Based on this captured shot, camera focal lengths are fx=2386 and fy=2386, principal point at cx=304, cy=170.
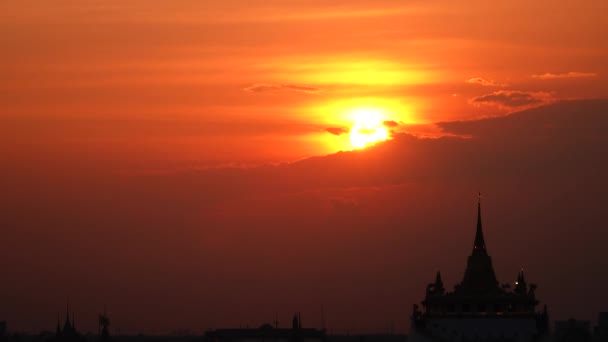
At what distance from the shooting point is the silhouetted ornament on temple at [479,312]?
14750 centimetres

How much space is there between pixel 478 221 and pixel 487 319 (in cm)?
891

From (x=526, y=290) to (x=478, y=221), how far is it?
641 cm

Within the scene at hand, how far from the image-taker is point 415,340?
151m

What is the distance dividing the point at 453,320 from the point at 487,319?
224 centimetres

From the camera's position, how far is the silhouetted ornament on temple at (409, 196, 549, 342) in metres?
148

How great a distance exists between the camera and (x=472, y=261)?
152000 millimetres

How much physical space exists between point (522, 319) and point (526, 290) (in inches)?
149

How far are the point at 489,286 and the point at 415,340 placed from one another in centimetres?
579

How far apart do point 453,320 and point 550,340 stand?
20.4 ft

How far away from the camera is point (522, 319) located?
148m

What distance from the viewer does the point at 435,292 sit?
151375mm

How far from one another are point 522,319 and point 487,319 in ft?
7.26

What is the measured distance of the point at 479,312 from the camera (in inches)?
5881
